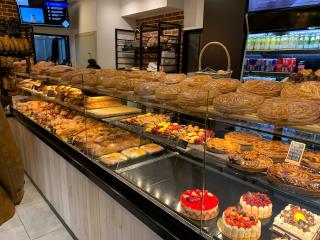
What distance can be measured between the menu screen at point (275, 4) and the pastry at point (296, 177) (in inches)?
89.6

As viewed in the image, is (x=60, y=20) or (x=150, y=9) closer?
(x=150, y=9)

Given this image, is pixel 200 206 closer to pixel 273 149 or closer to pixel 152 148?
pixel 273 149

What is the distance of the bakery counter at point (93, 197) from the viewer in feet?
4.58

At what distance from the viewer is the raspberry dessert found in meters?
1.41

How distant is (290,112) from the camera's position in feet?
3.33

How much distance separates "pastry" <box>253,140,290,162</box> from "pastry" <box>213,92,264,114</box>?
15.7 inches

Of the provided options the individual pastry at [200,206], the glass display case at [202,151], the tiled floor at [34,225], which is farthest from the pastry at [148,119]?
the tiled floor at [34,225]

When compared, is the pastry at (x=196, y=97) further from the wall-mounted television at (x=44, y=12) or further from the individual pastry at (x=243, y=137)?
the wall-mounted television at (x=44, y=12)

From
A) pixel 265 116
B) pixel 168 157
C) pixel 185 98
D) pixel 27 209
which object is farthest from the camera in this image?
pixel 27 209

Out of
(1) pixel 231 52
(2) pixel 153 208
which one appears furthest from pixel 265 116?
(1) pixel 231 52

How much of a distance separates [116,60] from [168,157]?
4413 mm

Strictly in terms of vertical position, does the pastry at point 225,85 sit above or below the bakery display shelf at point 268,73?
below

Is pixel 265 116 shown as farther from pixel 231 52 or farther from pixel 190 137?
pixel 231 52

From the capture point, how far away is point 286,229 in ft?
4.18
